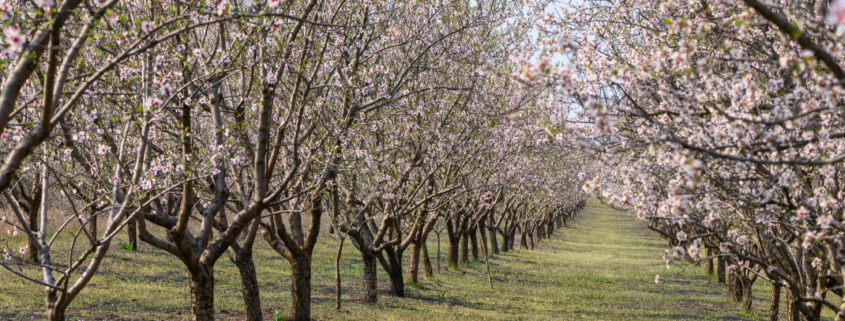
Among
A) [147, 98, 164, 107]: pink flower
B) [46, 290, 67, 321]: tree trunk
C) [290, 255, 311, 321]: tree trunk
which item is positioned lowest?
[290, 255, 311, 321]: tree trunk

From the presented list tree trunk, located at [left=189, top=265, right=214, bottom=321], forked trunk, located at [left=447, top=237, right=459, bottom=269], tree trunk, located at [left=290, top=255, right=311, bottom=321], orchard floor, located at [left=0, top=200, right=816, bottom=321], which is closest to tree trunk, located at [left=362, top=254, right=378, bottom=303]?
orchard floor, located at [left=0, top=200, right=816, bottom=321]

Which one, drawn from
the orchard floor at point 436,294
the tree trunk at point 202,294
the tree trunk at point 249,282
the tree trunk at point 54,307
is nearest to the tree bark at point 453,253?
the orchard floor at point 436,294

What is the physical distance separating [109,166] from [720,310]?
21906 mm

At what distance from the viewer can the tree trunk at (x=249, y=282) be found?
48.1 feet

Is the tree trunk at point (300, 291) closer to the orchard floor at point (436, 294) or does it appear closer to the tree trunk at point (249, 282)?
the orchard floor at point (436, 294)

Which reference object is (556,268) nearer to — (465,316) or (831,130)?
(465,316)

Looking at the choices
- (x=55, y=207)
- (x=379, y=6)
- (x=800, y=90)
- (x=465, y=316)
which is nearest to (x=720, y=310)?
(x=465, y=316)

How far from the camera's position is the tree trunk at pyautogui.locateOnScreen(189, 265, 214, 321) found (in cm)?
Result: 1173

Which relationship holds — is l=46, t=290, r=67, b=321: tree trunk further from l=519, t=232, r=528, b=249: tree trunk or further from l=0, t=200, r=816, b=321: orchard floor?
l=519, t=232, r=528, b=249: tree trunk

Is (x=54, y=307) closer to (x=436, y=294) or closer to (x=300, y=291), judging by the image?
(x=300, y=291)

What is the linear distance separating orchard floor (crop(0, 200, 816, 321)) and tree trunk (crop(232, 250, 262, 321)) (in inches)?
83.5

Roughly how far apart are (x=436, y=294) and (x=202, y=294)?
43.7 feet

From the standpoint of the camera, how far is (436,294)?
79.8ft

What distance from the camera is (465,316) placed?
65.6 feet
